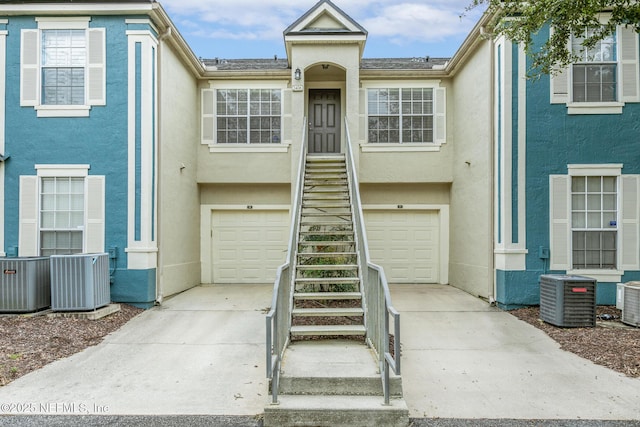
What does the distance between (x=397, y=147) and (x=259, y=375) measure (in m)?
7.97

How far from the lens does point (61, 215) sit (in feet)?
30.6

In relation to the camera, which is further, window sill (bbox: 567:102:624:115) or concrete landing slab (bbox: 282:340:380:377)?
window sill (bbox: 567:102:624:115)

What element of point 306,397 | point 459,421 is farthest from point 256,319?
point 459,421

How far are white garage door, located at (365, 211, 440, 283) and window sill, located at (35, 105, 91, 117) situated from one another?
703 cm

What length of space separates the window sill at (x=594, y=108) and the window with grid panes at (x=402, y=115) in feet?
12.3

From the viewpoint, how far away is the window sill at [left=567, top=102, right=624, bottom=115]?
9.04 m

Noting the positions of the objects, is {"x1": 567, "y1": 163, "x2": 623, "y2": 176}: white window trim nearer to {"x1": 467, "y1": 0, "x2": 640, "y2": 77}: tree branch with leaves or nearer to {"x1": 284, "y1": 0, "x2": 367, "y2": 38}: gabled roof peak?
{"x1": 467, "y1": 0, "x2": 640, "y2": 77}: tree branch with leaves

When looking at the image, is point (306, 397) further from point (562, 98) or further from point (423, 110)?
point (423, 110)

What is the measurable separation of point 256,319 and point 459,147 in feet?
21.7

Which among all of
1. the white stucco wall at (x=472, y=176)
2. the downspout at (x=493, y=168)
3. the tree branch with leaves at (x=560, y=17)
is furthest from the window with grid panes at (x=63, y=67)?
the white stucco wall at (x=472, y=176)

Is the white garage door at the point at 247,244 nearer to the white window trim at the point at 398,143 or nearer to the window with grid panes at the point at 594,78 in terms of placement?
the white window trim at the point at 398,143

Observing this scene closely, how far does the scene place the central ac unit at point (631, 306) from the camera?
7552 mm

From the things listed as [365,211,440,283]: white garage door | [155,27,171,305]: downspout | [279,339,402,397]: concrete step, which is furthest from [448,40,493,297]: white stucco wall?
[155,27,171,305]: downspout

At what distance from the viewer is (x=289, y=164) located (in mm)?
12273
